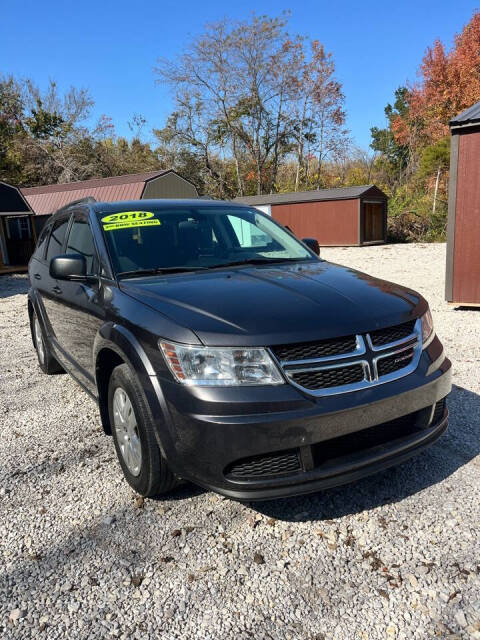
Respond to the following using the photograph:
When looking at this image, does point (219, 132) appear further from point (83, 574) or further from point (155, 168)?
point (83, 574)

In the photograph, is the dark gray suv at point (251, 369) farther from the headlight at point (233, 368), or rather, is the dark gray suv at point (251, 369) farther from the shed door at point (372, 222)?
the shed door at point (372, 222)

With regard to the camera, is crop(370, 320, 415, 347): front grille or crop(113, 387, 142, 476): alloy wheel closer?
crop(370, 320, 415, 347): front grille

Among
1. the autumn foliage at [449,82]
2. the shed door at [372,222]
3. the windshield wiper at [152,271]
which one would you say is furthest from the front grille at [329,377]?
the autumn foliage at [449,82]

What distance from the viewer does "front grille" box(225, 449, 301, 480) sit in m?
2.34

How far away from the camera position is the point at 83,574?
236 centimetres

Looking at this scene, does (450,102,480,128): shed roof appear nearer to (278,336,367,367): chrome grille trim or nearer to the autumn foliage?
(278,336,367,367): chrome grille trim

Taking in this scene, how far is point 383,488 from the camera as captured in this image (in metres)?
2.97

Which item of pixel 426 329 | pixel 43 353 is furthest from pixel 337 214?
pixel 426 329

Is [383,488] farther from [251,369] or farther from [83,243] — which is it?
[83,243]

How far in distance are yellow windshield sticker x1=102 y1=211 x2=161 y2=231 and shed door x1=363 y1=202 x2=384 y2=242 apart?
83.9 ft

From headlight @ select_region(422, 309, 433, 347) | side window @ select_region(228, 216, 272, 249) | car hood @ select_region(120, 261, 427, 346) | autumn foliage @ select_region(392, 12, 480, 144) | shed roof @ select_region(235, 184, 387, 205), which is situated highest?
autumn foliage @ select_region(392, 12, 480, 144)

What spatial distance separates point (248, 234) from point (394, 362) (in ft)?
4.95

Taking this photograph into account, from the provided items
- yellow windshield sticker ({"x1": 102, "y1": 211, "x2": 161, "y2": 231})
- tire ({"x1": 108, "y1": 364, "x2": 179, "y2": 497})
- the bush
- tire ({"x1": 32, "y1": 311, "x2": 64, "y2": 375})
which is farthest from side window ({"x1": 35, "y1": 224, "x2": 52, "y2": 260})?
the bush

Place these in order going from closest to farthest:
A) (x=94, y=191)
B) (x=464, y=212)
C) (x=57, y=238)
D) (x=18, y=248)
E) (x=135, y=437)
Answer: (x=135, y=437) → (x=57, y=238) → (x=464, y=212) → (x=18, y=248) → (x=94, y=191)
